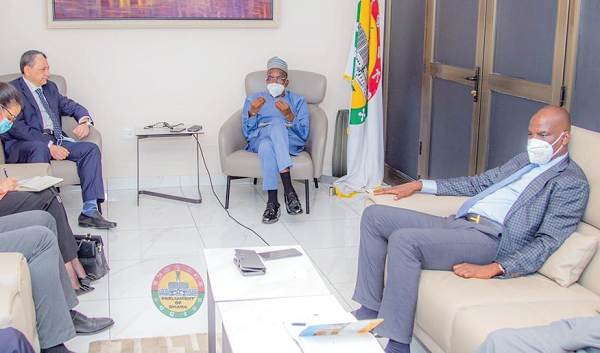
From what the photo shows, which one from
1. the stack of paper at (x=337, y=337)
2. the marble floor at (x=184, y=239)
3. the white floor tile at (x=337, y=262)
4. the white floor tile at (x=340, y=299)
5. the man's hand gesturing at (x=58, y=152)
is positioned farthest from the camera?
the man's hand gesturing at (x=58, y=152)

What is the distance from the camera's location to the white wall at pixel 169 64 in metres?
5.61

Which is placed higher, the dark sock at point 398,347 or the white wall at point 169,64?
the white wall at point 169,64

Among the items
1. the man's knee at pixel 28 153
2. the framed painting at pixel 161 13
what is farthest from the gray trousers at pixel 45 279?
the framed painting at pixel 161 13

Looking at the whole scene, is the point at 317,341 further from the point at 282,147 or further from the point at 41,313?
the point at 282,147

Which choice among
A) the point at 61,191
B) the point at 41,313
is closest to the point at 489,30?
the point at 41,313

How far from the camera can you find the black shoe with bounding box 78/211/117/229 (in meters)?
4.82

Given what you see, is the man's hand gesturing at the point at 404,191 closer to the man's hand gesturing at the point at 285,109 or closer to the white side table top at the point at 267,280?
the white side table top at the point at 267,280

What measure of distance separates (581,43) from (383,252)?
54.0 inches

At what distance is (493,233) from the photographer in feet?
9.85

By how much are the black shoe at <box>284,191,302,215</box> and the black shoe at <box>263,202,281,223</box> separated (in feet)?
0.26

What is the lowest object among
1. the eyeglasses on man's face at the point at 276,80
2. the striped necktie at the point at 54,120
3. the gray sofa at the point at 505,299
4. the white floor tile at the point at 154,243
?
the white floor tile at the point at 154,243

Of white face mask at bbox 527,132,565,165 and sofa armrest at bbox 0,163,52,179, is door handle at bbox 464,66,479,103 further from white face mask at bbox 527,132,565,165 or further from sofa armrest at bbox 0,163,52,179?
sofa armrest at bbox 0,163,52,179

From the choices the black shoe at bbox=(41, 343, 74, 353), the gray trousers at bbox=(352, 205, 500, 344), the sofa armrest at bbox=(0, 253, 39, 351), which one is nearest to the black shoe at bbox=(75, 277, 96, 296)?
the black shoe at bbox=(41, 343, 74, 353)

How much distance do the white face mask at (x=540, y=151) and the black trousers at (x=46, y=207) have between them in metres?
2.21
